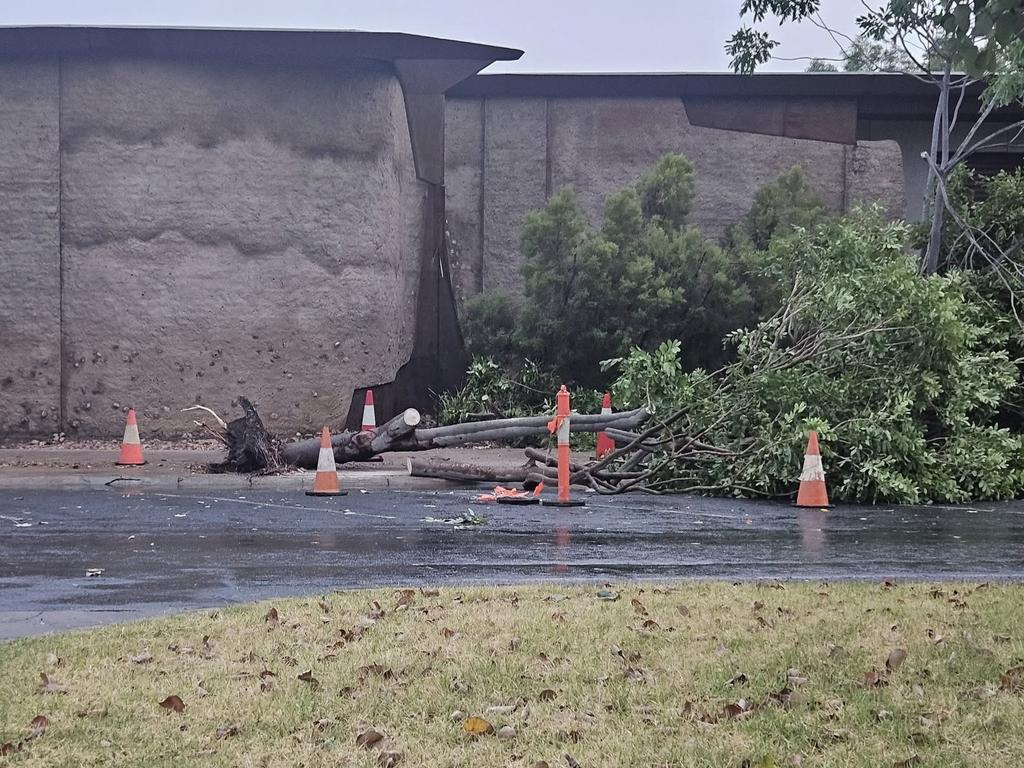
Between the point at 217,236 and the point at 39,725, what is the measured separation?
606 inches

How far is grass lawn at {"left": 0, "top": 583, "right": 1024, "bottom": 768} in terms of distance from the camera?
4.72 meters

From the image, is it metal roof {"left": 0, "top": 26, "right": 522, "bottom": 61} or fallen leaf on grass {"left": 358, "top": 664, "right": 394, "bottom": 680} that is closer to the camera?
fallen leaf on grass {"left": 358, "top": 664, "right": 394, "bottom": 680}

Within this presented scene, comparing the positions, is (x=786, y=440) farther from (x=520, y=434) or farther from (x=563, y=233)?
(x=563, y=233)

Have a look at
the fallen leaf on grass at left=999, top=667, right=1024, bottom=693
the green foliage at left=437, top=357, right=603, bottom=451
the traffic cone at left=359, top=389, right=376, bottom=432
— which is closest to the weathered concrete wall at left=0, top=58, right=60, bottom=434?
the traffic cone at left=359, top=389, right=376, bottom=432

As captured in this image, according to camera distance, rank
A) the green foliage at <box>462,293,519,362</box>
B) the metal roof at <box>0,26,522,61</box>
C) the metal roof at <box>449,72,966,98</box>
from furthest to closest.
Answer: the metal roof at <box>449,72,966,98</box>
the green foliage at <box>462,293,519,362</box>
the metal roof at <box>0,26,522,61</box>

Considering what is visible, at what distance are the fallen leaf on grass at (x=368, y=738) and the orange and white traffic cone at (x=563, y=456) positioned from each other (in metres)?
8.36

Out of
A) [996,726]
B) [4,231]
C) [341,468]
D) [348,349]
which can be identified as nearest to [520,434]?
[341,468]

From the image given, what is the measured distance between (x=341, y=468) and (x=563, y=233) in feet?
21.3

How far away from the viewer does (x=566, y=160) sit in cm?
2333

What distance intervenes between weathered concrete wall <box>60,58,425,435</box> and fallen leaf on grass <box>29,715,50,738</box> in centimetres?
1500

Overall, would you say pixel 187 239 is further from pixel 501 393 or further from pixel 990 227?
pixel 990 227

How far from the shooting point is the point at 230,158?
19.8 meters

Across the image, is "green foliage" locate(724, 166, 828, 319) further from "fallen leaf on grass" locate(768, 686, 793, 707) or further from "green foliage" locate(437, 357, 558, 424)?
"fallen leaf on grass" locate(768, 686, 793, 707)

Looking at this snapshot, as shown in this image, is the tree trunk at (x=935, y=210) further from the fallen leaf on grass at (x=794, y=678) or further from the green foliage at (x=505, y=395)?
the fallen leaf on grass at (x=794, y=678)
